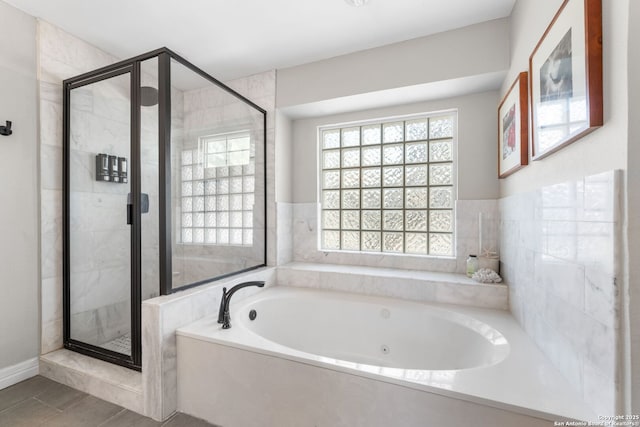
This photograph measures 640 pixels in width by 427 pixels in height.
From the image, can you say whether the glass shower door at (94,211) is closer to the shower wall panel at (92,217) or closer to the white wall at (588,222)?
the shower wall panel at (92,217)

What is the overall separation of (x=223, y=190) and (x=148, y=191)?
786 millimetres

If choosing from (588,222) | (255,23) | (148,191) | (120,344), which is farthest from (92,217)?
(588,222)

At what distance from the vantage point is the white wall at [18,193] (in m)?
1.78

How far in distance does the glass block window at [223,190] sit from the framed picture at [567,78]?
2137 mm

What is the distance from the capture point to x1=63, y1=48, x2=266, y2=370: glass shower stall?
177 cm

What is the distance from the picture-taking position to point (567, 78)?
1.05 metres

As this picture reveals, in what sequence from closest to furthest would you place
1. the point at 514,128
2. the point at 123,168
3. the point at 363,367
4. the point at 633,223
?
the point at 633,223
the point at 363,367
the point at 514,128
the point at 123,168

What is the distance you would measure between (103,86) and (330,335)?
2490 millimetres

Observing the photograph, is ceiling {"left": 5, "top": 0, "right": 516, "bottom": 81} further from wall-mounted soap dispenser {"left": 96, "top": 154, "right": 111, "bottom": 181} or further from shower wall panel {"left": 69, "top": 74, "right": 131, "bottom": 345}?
wall-mounted soap dispenser {"left": 96, "top": 154, "right": 111, "bottom": 181}

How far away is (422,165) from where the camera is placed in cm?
258

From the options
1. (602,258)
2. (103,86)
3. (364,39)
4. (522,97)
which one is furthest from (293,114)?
(602,258)

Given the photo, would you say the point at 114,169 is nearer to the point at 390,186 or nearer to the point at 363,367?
the point at 363,367

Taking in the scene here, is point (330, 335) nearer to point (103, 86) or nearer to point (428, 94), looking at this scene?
point (428, 94)

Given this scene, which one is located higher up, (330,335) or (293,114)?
(293,114)
